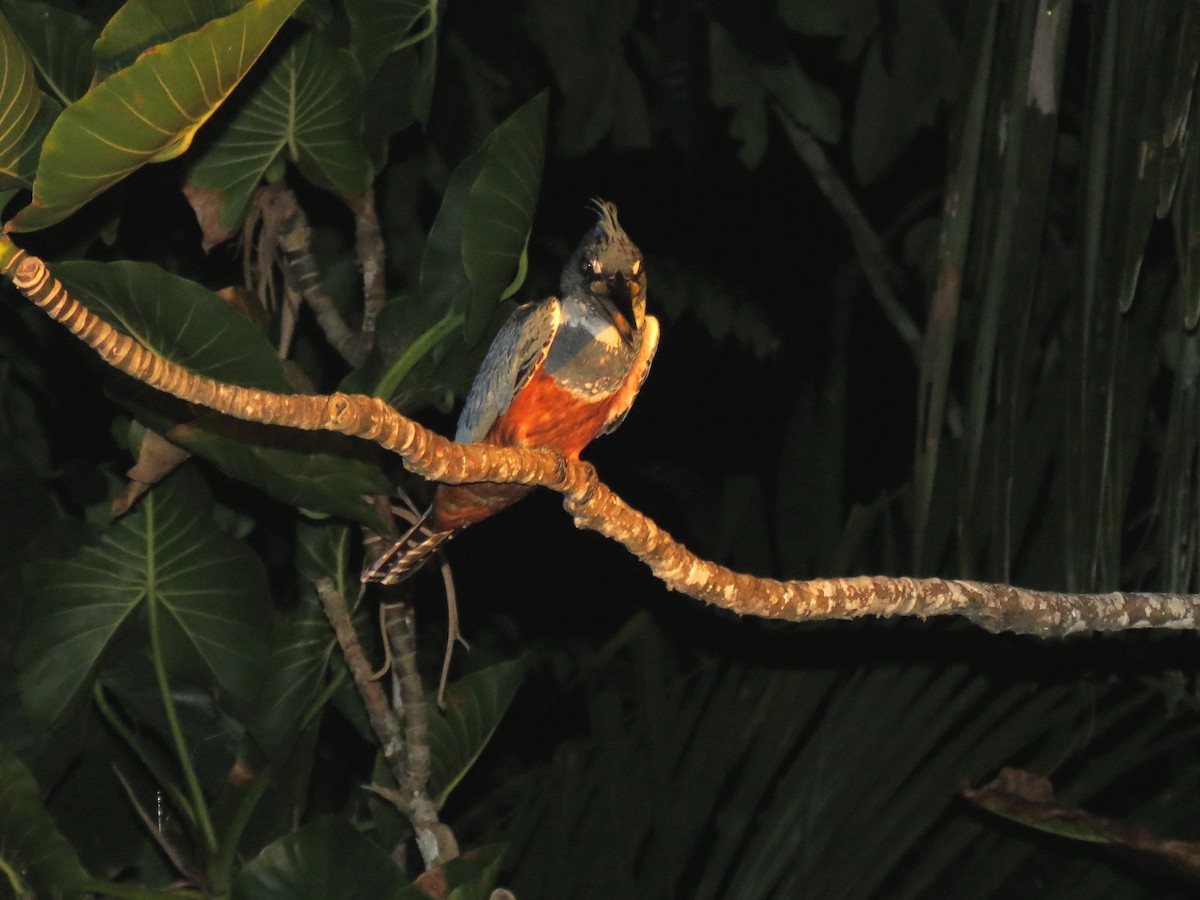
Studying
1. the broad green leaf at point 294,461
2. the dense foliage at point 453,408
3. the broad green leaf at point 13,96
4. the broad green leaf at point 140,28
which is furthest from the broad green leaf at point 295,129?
the broad green leaf at point 13,96

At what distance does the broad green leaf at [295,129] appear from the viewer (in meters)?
1.93

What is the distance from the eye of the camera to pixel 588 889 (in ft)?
6.05

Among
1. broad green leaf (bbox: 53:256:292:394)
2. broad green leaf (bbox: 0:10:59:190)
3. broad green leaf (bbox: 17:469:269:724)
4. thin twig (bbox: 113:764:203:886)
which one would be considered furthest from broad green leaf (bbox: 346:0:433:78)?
thin twig (bbox: 113:764:203:886)

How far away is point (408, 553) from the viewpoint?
1.97 metres

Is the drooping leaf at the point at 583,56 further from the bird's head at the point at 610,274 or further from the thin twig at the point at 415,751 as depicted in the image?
the thin twig at the point at 415,751

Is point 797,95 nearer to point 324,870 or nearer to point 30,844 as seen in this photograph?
point 324,870

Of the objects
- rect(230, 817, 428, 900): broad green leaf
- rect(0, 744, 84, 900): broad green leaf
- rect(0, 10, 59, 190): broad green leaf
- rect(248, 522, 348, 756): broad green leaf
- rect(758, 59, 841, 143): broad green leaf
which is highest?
rect(758, 59, 841, 143): broad green leaf

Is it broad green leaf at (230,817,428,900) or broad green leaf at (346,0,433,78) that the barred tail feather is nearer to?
broad green leaf at (230,817,428,900)

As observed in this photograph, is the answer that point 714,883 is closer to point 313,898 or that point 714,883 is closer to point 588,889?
point 588,889

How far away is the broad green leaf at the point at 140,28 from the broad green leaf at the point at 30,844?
1.05 metres

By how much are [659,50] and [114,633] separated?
4.47ft

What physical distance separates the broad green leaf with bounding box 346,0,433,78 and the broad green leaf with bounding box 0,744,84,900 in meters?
1.13

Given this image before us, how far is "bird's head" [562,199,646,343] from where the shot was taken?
6.91 ft

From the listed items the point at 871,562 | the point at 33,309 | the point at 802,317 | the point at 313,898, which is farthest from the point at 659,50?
the point at 802,317
